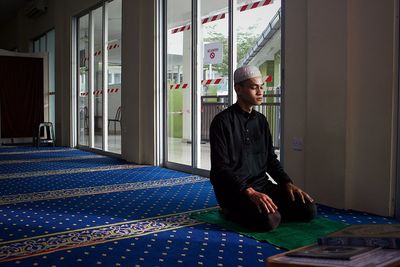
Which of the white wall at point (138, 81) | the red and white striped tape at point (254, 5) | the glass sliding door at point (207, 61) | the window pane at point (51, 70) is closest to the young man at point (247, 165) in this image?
the glass sliding door at point (207, 61)

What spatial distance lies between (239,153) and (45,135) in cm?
786

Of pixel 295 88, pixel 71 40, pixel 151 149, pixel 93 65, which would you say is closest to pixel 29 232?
pixel 295 88

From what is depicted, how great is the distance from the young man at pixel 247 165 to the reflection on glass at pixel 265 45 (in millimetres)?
1478

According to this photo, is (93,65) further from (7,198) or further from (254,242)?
(254,242)

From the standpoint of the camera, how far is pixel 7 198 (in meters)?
3.78

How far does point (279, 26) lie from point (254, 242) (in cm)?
261

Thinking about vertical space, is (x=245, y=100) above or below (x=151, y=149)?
above

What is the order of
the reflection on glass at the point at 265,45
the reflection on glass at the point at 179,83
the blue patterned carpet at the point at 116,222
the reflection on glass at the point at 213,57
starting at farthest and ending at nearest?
the reflection on glass at the point at 179,83, the reflection on glass at the point at 213,57, the reflection on glass at the point at 265,45, the blue patterned carpet at the point at 116,222

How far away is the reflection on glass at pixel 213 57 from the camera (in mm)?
5055

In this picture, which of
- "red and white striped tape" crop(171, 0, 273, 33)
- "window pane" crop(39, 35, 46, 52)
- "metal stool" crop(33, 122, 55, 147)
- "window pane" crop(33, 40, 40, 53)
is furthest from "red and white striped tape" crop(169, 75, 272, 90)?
"window pane" crop(33, 40, 40, 53)

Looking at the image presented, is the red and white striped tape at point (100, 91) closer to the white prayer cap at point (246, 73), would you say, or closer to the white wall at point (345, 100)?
the white wall at point (345, 100)

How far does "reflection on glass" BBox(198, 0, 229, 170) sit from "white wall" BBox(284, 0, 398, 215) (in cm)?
135

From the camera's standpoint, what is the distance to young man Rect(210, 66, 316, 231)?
2.74 meters

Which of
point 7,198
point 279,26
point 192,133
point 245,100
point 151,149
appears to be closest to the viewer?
point 245,100
